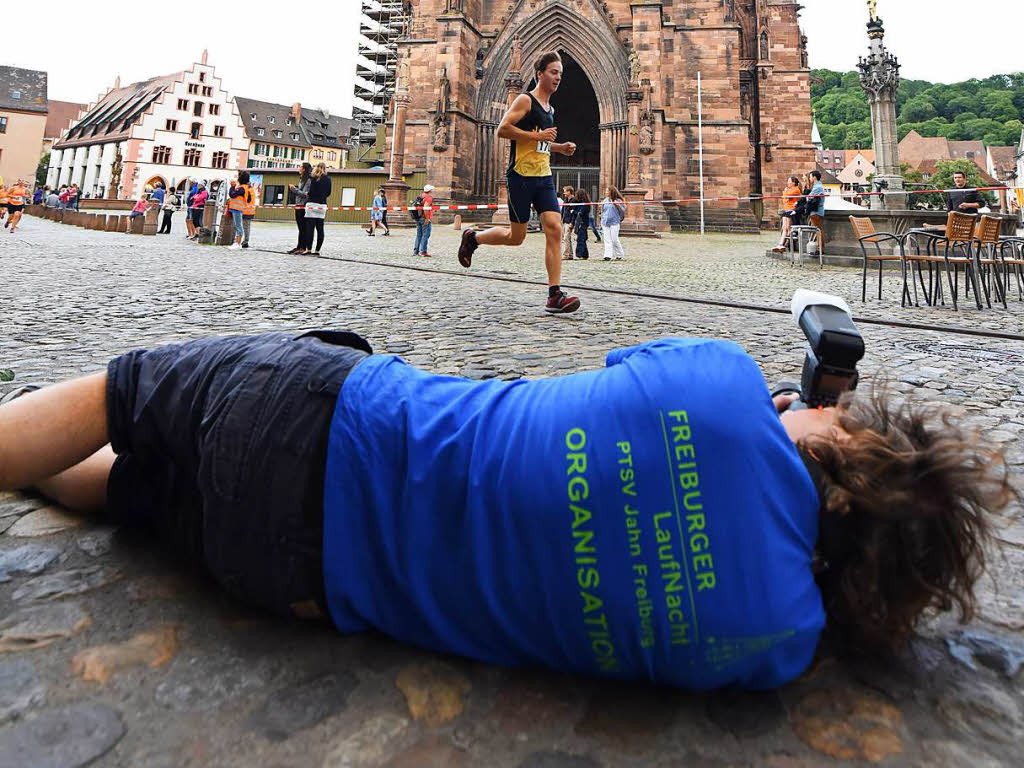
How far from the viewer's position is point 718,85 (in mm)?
24859

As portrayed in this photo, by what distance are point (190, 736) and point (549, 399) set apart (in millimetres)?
766

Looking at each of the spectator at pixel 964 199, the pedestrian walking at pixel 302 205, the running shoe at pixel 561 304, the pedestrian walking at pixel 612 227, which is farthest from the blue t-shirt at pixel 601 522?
the pedestrian walking at pixel 612 227

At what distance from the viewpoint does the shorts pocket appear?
1094mm

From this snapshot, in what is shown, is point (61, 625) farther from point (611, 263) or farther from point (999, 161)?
point (999, 161)

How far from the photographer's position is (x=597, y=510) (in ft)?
3.10

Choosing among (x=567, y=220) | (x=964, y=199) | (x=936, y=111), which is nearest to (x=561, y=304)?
(x=567, y=220)

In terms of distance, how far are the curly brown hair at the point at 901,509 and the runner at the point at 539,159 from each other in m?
4.59

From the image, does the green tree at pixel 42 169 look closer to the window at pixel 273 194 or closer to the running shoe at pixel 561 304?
the window at pixel 273 194

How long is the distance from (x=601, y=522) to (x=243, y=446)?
2.13 ft

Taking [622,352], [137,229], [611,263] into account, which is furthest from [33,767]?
[137,229]

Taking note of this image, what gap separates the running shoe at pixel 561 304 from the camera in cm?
556

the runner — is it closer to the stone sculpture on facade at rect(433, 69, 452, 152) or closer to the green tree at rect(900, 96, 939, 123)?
the stone sculpture on facade at rect(433, 69, 452, 152)

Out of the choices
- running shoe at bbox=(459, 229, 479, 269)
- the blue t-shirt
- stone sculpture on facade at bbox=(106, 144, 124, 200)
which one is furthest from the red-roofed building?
the blue t-shirt

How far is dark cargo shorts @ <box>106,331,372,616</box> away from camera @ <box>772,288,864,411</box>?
0.93 meters
